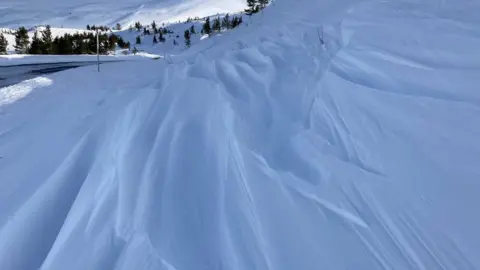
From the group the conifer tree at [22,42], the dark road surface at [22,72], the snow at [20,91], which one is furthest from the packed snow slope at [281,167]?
the conifer tree at [22,42]

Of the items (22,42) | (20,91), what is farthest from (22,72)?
(22,42)

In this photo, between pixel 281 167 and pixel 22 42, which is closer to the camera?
pixel 281 167

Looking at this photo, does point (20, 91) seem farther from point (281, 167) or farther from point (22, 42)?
point (22, 42)

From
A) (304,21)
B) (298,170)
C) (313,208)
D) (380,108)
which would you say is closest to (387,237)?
(313,208)

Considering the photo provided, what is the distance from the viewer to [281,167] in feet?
10.7

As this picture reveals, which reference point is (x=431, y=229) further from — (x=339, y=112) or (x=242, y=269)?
(x=339, y=112)

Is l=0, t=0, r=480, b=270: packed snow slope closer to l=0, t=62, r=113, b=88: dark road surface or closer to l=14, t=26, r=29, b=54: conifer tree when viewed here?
l=0, t=62, r=113, b=88: dark road surface

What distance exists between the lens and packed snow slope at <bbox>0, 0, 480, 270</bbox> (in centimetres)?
254

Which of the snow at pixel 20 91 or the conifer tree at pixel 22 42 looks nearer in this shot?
the snow at pixel 20 91

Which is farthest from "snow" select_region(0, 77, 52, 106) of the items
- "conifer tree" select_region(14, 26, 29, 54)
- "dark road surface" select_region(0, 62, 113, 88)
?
"conifer tree" select_region(14, 26, 29, 54)

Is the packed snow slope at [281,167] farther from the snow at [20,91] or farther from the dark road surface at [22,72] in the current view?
the dark road surface at [22,72]

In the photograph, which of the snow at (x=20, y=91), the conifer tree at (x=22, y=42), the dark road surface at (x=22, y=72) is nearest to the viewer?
the snow at (x=20, y=91)

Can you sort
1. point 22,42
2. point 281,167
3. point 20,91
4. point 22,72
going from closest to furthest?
point 281,167 → point 20,91 → point 22,72 → point 22,42

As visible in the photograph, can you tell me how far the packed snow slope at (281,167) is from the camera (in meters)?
2.54
